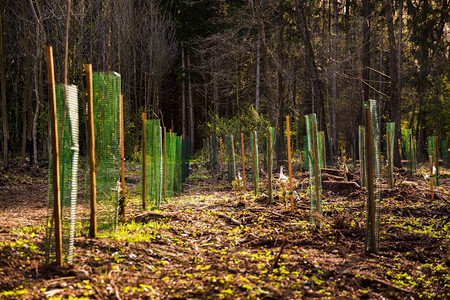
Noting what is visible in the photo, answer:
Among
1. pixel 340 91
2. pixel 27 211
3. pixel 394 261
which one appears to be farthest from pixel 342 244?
pixel 340 91

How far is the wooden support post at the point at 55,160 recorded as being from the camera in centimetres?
369

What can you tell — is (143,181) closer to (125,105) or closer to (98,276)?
(98,276)

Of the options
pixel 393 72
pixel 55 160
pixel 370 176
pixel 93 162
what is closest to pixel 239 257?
pixel 370 176

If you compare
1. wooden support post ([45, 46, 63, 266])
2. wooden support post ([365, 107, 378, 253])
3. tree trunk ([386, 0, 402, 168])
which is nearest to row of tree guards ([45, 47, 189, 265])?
wooden support post ([45, 46, 63, 266])

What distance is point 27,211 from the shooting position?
7.37m

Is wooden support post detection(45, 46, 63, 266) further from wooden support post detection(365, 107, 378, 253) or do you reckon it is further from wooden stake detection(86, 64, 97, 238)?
wooden support post detection(365, 107, 378, 253)

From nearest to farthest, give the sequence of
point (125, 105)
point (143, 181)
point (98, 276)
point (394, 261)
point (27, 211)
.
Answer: point (98, 276)
point (394, 261)
point (143, 181)
point (27, 211)
point (125, 105)

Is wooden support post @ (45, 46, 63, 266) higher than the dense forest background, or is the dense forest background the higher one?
the dense forest background

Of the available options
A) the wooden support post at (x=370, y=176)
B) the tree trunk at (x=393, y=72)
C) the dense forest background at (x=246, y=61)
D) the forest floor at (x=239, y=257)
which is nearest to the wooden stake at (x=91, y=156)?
the forest floor at (x=239, y=257)

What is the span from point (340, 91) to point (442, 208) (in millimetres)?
18861

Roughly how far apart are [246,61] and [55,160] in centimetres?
1568

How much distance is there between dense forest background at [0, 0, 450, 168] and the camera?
1684cm

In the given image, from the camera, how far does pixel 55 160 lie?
3781 mm

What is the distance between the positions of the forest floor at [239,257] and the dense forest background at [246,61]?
9.36 m
